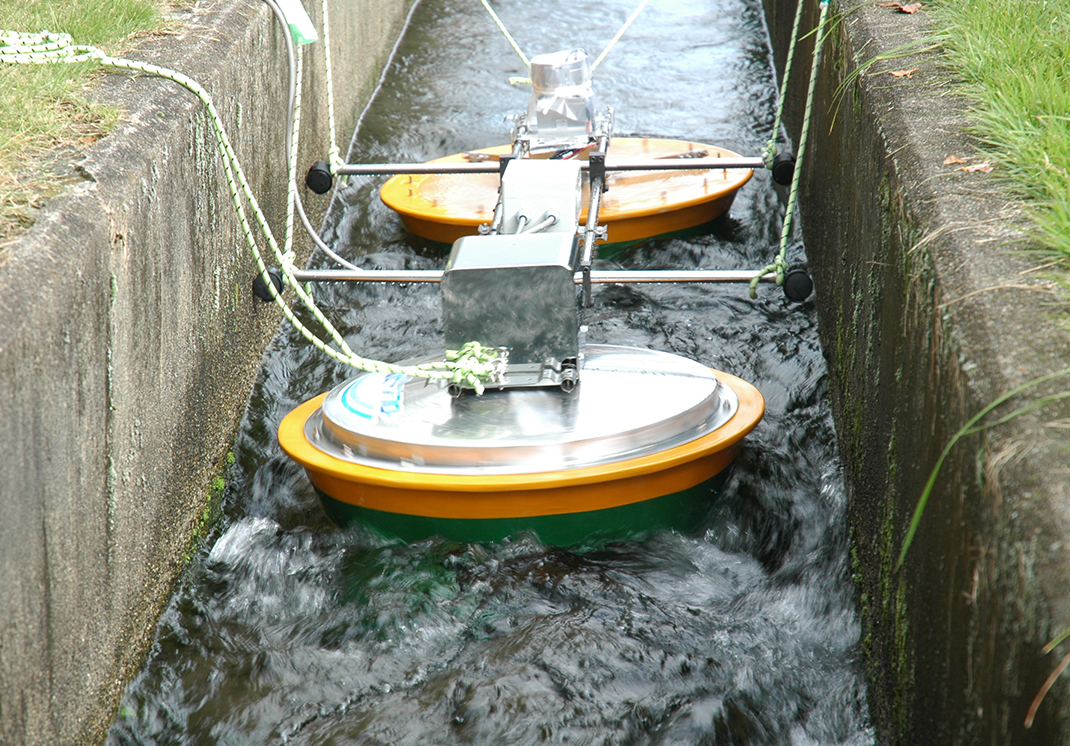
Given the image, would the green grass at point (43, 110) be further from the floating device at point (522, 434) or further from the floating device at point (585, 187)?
the floating device at point (585, 187)

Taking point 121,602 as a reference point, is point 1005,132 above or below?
above

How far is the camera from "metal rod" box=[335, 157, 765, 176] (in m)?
4.42

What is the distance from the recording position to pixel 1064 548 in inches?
51.5

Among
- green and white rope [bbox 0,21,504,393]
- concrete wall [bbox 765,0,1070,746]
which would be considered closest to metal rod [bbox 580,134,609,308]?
green and white rope [bbox 0,21,504,393]

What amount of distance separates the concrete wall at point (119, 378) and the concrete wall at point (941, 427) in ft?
5.48

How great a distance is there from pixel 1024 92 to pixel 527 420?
1575mm

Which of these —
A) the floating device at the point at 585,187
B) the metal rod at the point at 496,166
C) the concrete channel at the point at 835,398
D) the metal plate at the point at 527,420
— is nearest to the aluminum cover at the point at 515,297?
the metal plate at the point at 527,420

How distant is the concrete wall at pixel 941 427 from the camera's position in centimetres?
138

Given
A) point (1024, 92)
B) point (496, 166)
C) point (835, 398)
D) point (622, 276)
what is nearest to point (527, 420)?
point (622, 276)

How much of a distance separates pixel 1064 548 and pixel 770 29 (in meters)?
7.22

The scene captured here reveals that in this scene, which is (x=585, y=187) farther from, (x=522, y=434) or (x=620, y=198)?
(x=522, y=434)

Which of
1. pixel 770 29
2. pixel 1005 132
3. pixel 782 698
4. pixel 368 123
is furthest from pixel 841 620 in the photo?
pixel 770 29

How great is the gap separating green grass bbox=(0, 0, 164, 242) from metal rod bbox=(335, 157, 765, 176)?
1.09 meters

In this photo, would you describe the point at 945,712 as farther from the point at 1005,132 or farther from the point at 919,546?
the point at 1005,132
